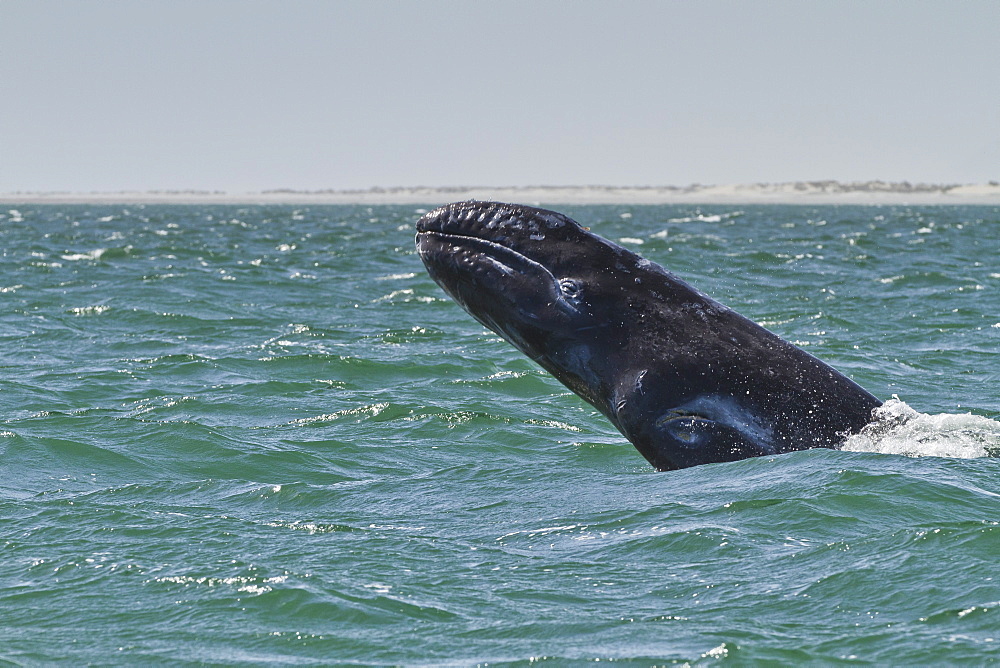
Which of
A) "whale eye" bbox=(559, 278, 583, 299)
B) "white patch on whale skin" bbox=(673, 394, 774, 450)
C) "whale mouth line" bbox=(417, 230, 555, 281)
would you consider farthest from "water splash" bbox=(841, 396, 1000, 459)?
"whale mouth line" bbox=(417, 230, 555, 281)

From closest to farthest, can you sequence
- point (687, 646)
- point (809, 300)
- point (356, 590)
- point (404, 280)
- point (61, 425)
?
point (687, 646), point (356, 590), point (61, 425), point (809, 300), point (404, 280)

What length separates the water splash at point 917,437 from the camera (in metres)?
7.33

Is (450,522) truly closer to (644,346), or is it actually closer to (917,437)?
(644,346)

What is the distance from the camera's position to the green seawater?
188 inches

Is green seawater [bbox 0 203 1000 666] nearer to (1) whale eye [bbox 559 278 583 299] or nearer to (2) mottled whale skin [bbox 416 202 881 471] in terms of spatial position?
(2) mottled whale skin [bbox 416 202 881 471]

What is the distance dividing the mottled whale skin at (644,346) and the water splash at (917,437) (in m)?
0.09

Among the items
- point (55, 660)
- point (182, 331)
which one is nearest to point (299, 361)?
point (182, 331)

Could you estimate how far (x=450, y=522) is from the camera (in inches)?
263

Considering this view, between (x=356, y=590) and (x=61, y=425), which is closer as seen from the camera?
(x=356, y=590)

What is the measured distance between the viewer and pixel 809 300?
2034 cm

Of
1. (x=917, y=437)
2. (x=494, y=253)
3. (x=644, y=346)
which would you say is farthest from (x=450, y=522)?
(x=917, y=437)

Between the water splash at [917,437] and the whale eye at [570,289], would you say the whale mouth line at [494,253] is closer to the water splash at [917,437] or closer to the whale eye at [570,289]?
the whale eye at [570,289]

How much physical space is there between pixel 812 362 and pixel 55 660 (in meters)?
4.46

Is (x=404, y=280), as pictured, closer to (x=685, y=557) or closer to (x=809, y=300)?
(x=809, y=300)
